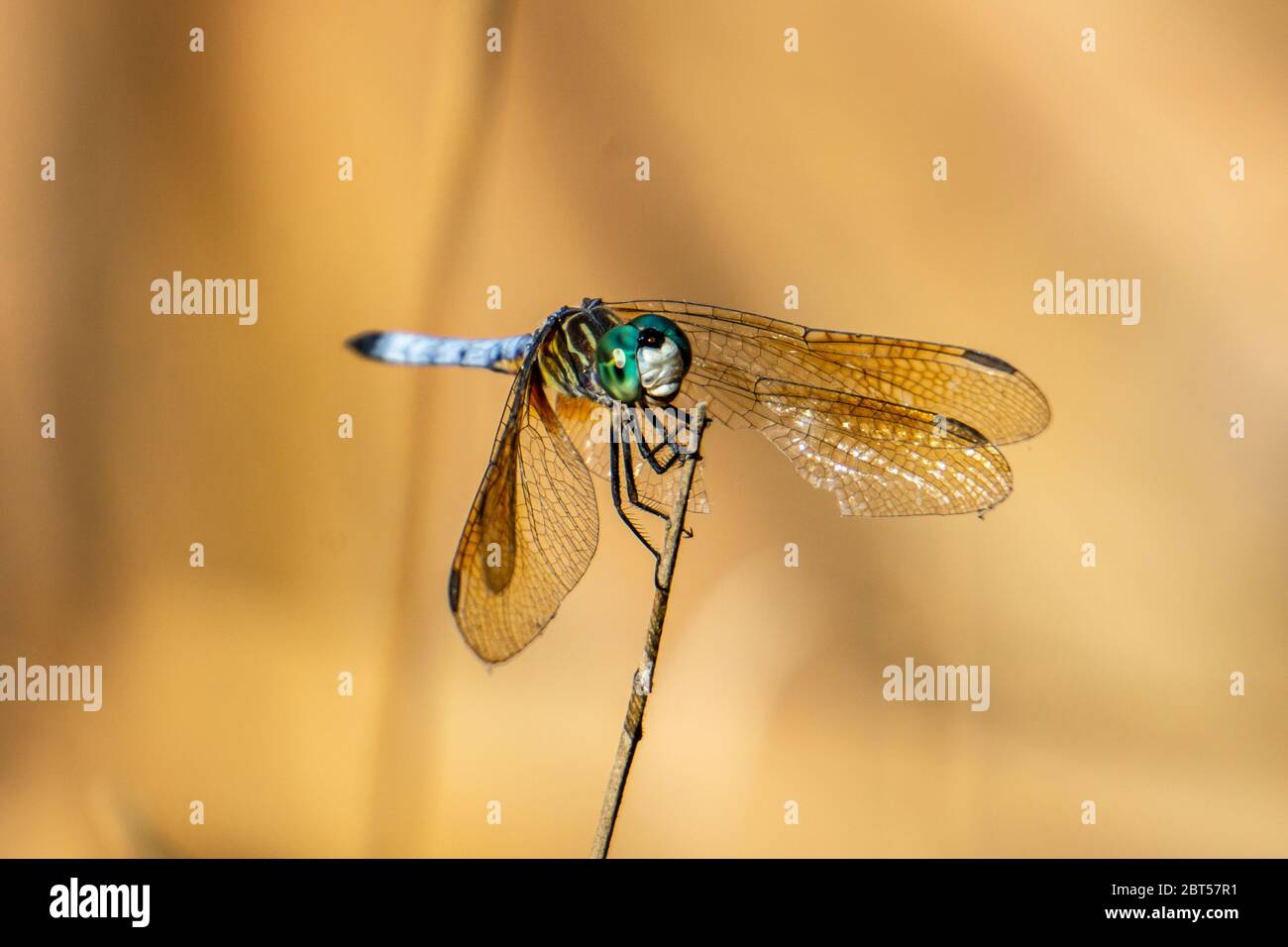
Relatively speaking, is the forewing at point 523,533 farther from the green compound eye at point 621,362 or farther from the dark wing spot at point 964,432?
the dark wing spot at point 964,432

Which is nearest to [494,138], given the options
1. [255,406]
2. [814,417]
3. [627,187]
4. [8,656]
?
[627,187]

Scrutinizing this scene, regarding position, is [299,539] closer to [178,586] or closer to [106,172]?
[178,586]

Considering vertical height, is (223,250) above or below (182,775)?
above

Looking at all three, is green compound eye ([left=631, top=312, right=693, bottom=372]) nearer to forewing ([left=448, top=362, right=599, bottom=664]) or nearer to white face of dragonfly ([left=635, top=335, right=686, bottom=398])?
white face of dragonfly ([left=635, top=335, right=686, bottom=398])

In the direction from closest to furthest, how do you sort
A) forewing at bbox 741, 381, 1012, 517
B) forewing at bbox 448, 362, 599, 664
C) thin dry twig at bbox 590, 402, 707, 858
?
thin dry twig at bbox 590, 402, 707, 858
forewing at bbox 448, 362, 599, 664
forewing at bbox 741, 381, 1012, 517

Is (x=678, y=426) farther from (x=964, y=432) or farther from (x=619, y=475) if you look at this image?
(x=964, y=432)

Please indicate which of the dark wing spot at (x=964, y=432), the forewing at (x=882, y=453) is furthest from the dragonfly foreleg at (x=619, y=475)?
the dark wing spot at (x=964, y=432)

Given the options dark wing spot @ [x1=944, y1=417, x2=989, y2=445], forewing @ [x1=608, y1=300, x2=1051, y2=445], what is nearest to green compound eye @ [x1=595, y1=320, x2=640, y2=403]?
forewing @ [x1=608, y1=300, x2=1051, y2=445]
